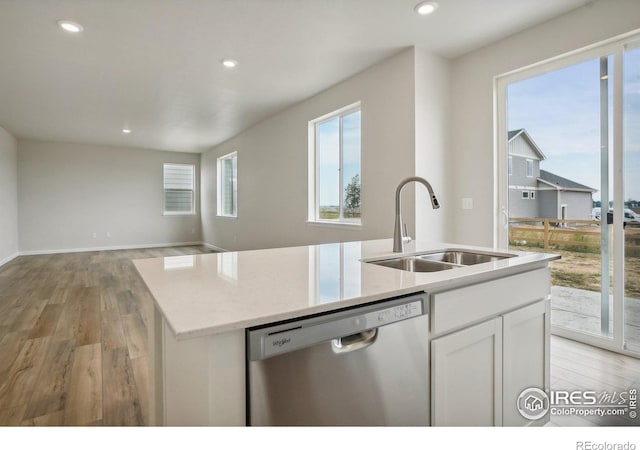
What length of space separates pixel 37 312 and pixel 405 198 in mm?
3920

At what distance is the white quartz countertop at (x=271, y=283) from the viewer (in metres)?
0.81

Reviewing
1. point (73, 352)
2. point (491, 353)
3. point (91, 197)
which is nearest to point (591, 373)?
point (491, 353)

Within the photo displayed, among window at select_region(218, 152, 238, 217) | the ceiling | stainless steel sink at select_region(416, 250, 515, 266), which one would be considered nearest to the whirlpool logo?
stainless steel sink at select_region(416, 250, 515, 266)

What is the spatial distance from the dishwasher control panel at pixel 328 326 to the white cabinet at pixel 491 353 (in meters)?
0.16

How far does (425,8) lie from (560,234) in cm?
219

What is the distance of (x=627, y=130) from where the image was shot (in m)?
2.55

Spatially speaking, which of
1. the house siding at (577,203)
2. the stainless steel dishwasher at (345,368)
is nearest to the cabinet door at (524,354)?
the stainless steel dishwasher at (345,368)

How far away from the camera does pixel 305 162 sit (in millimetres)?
4984

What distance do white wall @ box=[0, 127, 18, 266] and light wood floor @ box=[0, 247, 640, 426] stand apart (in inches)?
126

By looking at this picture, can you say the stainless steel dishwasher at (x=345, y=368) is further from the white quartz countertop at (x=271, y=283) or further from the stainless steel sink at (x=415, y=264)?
the stainless steel sink at (x=415, y=264)

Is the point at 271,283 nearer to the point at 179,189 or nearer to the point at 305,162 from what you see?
the point at 305,162

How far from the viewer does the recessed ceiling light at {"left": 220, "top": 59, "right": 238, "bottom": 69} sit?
3654 millimetres
